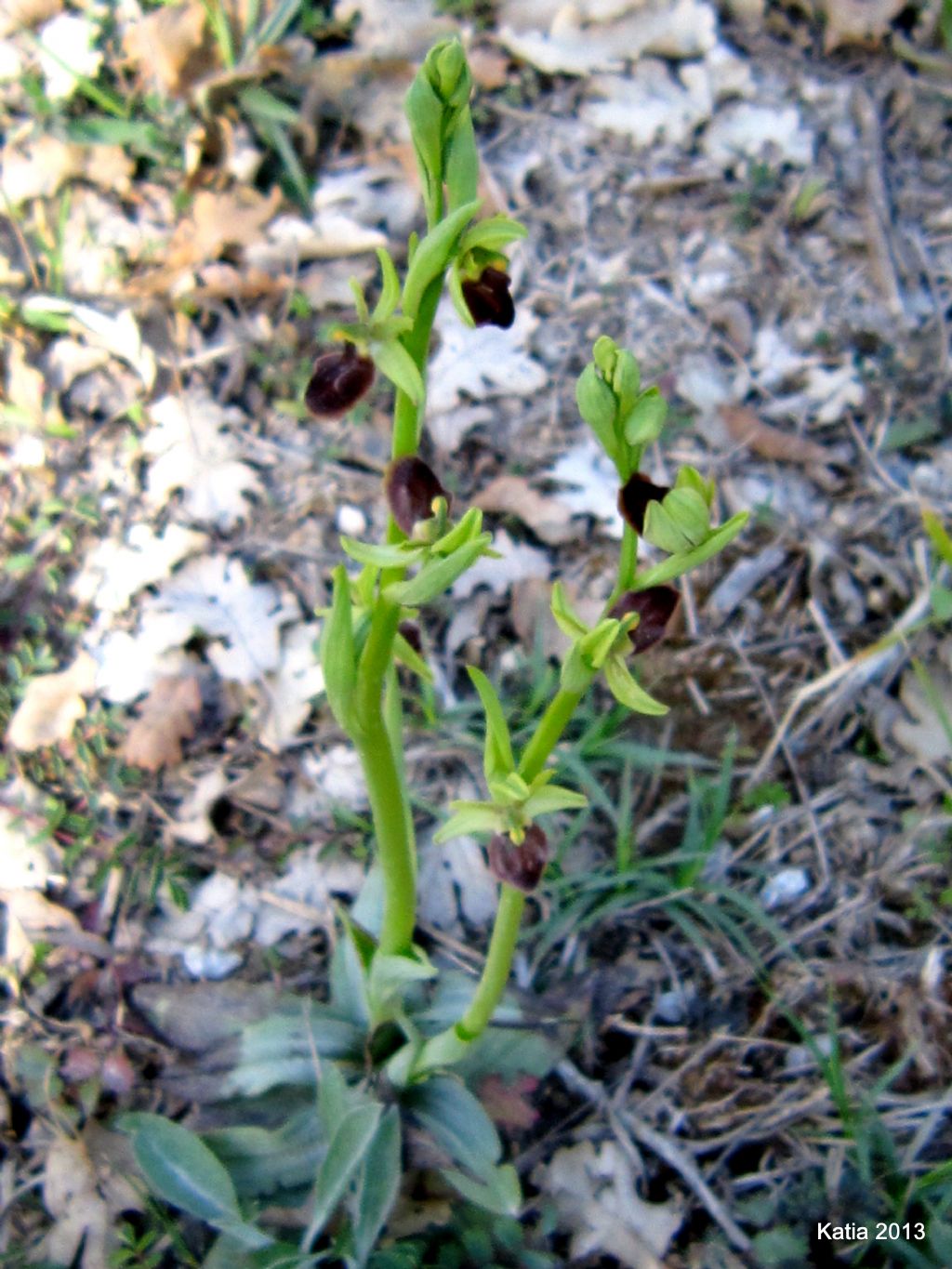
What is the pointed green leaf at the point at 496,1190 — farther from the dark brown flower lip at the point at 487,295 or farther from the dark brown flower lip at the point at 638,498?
the dark brown flower lip at the point at 487,295

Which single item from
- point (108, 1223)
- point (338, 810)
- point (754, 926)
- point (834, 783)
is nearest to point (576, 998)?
point (754, 926)

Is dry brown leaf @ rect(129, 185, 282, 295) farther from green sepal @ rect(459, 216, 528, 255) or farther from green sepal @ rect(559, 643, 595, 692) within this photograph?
green sepal @ rect(559, 643, 595, 692)

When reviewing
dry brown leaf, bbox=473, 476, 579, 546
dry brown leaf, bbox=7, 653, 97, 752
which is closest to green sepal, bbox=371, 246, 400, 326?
dry brown leaf, bbox=473, 476, 579, 546

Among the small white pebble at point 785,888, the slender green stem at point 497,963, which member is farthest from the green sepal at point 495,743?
the small white pebble at point 785,888

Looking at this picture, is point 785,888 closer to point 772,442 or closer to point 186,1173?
point 772,442

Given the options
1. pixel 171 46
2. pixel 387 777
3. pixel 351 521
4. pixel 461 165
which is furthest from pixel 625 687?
pixel 171 46

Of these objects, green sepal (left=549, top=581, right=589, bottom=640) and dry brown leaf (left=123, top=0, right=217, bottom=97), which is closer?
green sepal (left=549, top=581, right=589, bottom=640)
